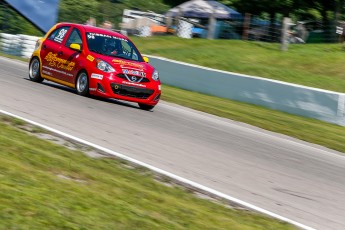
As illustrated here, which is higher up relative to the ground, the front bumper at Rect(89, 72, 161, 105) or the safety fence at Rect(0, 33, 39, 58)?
the front bumper at Rect(89, 72, 161, 105)

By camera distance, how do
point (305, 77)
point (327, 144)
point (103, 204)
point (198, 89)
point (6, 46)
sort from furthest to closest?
point (6, 46) → point (305, 77) → point (198, 89) → point (327, 144) → point (103, 204)

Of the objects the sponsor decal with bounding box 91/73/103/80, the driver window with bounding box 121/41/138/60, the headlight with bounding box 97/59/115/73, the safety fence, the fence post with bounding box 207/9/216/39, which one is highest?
the driver window with bounding box 121/41/138/60

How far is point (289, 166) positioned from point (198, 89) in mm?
13096

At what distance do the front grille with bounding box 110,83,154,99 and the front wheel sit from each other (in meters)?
0.69

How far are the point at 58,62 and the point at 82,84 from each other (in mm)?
1086

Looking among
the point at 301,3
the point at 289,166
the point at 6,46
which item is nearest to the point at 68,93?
the point at 289,166

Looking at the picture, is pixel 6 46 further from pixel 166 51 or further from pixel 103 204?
pixel 103 204

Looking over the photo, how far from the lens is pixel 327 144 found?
14820mm

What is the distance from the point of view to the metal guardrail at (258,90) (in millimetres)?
19000

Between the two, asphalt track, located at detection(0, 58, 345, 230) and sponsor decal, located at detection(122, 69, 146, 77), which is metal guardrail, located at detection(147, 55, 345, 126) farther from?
sponsor decal, located at detection(122, 69, 146, 77)

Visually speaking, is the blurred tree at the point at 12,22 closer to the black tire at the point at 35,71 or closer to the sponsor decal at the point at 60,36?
the black tire at the point at 35,71

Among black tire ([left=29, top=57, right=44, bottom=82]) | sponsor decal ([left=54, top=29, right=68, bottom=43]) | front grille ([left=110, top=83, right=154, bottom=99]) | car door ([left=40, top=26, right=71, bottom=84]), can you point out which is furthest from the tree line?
front grille ([left=110, top=83, right=154, bottom=99])

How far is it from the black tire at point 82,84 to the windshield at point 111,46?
0.62m

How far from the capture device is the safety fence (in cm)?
2962
